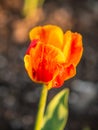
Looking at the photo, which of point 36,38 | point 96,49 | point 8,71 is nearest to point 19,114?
point 8,71

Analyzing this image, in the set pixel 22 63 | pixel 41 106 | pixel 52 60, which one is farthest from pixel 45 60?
pixel 22 63

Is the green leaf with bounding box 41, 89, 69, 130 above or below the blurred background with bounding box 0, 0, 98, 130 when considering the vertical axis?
above

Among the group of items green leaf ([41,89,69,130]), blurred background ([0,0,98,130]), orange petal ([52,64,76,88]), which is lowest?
blurred background ([0,0,98,130])

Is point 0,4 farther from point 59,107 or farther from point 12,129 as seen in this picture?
point 59,107

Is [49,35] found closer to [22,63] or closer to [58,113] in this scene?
[58,113]

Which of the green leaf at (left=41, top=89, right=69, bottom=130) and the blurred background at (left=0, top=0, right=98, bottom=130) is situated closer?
the green leaf at (left=41, top=89, right=69, bottom=130)

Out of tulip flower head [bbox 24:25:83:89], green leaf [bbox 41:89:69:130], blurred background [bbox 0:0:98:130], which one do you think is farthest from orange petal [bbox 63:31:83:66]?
blurred background [bbox 0:0:98:130]

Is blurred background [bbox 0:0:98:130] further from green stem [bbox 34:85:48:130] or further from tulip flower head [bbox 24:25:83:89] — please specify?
tulip flower head [bbox 24:25:83:89]

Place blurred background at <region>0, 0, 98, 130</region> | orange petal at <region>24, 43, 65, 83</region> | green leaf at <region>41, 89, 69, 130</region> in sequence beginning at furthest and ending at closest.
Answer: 1. blurred background at <region>0, 0, 98, 130</region>
2. green leaf at <region>41, 89, 69, 130</region>
3. orange petal at <region>24, 43, 65, 83</region>
